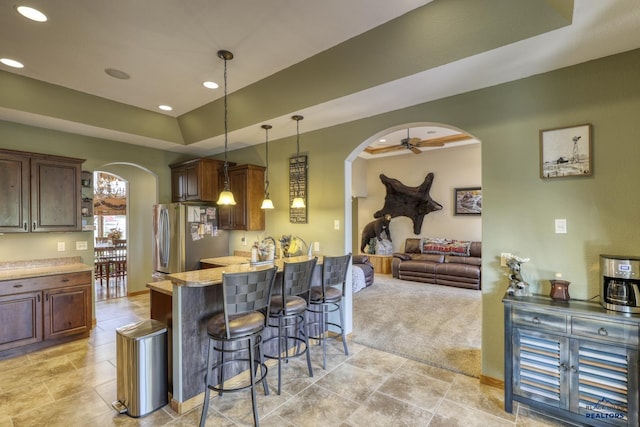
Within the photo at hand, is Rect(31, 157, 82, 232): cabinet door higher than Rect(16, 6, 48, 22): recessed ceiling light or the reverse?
the reverse

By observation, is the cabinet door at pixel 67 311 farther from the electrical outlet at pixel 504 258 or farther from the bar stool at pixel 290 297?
the electrical outlet at pixel 504 258

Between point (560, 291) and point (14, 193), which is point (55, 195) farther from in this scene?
point (560, 291)

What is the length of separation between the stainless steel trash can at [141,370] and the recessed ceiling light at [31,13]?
251 centimetres

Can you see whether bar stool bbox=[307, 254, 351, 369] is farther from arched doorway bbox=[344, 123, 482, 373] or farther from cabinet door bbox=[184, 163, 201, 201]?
arched doorway bbox=[344, 123, 482, 373]

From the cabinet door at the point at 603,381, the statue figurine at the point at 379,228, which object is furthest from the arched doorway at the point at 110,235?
the cabinet door at the point at 603,381

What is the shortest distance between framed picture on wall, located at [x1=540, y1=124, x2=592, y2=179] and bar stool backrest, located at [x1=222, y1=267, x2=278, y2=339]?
241cm

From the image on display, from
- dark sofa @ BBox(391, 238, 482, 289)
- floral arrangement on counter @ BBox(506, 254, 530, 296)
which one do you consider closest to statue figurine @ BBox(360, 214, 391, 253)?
dark sofa @ BBox(391, 238, 482, 289)

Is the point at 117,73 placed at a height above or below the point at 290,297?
above

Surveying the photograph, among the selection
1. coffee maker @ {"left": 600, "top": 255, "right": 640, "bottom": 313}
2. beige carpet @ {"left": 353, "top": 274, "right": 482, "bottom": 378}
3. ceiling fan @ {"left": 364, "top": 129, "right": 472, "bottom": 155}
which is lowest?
beige carpet @ {"left": 353, "top": 274, "right": 482, "bottom": 378}

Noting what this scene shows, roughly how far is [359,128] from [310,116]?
61 centimetres

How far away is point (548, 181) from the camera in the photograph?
2.50 meters

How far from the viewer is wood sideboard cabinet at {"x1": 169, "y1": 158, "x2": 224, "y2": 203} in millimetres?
4766

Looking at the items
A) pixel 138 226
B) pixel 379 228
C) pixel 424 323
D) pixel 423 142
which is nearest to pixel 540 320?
pixel 424 323

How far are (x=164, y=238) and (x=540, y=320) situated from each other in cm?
484
